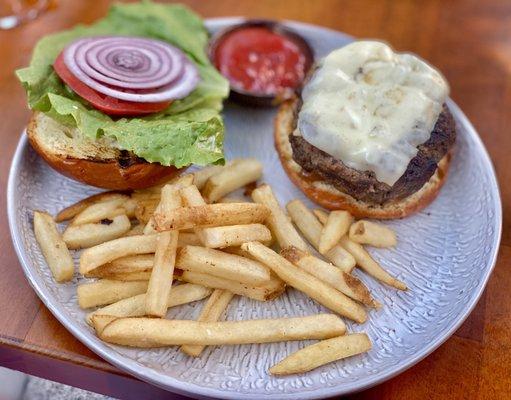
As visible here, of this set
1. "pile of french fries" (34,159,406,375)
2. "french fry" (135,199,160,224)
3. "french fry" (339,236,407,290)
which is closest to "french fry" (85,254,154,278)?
"pile of french fries" (34,159,406,375)

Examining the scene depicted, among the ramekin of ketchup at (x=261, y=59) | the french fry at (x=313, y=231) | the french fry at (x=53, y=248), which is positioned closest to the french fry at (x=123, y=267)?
the french fry at (x=53, y=248)

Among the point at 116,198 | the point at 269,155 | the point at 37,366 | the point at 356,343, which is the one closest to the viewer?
the point at 356,343

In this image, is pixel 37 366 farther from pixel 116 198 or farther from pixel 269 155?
pixel 269 155

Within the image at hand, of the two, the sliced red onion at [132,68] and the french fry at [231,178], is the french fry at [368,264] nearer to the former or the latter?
the french fry at [231,178]

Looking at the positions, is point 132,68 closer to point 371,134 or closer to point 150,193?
point 150,193

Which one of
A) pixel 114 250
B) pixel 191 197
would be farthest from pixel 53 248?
pixel 191 197

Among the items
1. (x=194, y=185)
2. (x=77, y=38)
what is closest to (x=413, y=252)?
(x=194, y=185)

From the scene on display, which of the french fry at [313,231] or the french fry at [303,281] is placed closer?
the french fry at [303,281]
